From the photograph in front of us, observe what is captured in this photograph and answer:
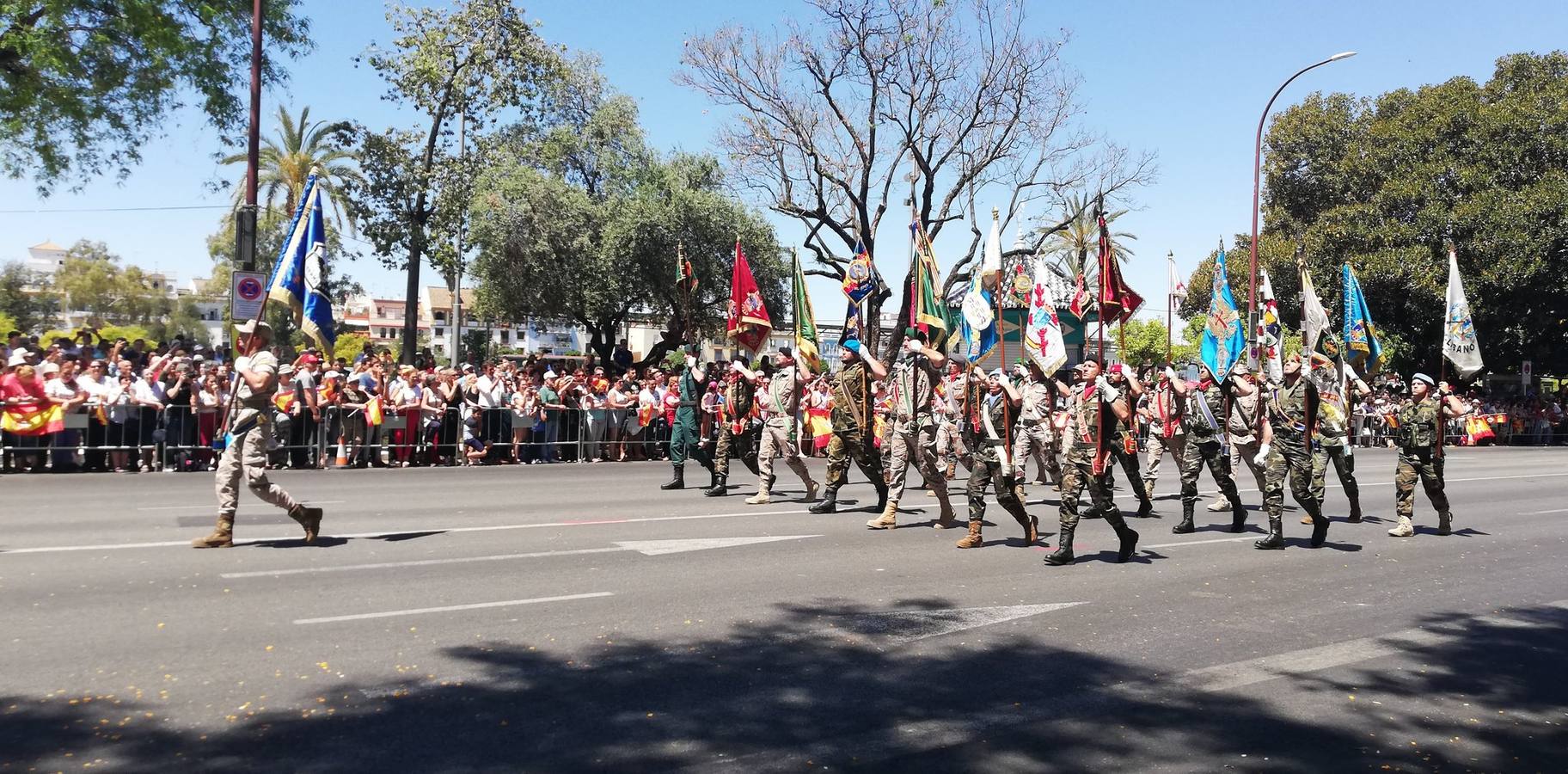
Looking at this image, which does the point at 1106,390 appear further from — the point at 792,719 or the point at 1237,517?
the point at 792,719

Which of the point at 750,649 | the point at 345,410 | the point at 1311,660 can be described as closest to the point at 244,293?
the point at 345,410

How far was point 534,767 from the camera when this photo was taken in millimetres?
4332

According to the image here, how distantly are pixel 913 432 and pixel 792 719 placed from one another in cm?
613

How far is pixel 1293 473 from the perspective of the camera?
10.6 m

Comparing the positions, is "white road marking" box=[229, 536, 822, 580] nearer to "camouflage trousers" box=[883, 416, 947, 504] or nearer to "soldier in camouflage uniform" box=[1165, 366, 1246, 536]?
"camouflage trousers" box=[883, 416, 947, 504]

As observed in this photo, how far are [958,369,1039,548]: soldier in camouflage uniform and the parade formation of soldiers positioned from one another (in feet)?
0.06

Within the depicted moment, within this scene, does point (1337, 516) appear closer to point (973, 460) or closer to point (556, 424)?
point (973, 460)

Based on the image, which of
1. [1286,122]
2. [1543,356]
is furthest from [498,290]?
[1543,356]

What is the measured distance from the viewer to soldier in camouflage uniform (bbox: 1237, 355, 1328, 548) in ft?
34.3

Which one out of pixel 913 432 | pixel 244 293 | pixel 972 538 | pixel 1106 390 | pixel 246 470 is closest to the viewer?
pixel 246 470

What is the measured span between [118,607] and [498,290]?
27090 millimetres

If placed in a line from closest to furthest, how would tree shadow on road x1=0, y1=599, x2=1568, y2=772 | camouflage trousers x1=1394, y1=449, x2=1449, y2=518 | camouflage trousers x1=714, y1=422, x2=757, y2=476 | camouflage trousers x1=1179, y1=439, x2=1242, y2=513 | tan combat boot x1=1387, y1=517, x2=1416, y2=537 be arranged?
tree shadow on road x1=0, y1=599, x2=1568, y2=772
tan combat boot x1=1387, y1=517, x2=1416, y2=537
camouflage trousers x1=1394, y1=449, x2=1449, y2=518
camouflage trousers x1=1179, y1=439, x2=1242, y2=513
camouflage trousers x1=714, y1=422, x2=757, y2=476

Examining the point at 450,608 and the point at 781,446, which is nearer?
the point at 450,608

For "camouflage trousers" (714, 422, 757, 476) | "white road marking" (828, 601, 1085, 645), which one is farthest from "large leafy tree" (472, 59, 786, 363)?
"white road marking" (828, 601, 1085, 645)
